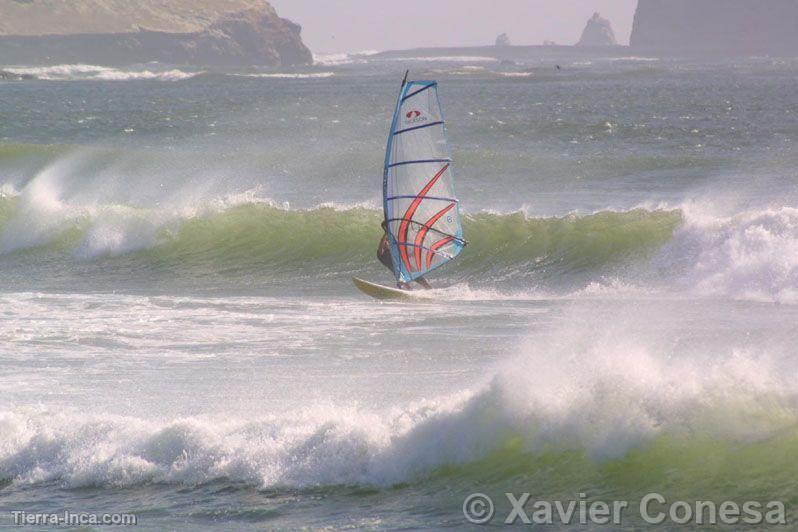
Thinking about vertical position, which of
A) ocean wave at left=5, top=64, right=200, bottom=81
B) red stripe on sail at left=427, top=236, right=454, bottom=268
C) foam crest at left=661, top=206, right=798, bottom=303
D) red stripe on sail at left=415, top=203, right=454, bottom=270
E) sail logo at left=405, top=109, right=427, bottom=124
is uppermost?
ocean wave at left=5, top=64, right=200, bottom=81

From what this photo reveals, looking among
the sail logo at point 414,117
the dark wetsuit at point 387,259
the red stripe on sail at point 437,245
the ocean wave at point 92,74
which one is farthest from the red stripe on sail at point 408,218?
the ocean wave at point 92,74

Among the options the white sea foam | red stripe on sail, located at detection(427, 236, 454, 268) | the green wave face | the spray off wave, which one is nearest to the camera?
the white sea foam

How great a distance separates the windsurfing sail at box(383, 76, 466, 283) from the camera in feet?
55.3

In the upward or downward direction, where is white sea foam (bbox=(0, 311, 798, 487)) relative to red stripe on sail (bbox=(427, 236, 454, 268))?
downward

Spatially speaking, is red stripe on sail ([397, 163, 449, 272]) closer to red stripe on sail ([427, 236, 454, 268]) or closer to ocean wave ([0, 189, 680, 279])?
red stripe on sail ([427, 236, 454, 268])

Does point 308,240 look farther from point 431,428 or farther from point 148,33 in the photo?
point 148,33

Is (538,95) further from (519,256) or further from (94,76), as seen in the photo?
(94,76)

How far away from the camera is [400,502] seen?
30.9 ft

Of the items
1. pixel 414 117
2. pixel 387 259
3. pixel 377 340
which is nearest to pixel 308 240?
pixel 387 259

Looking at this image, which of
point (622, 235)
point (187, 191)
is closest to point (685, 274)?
point (622, 235)

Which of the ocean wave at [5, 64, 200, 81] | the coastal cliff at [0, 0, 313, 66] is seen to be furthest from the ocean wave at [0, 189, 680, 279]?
the coastal cliff at [0, 0, 313, 66]

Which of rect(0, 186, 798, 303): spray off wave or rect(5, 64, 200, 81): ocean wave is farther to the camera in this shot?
rect(5, 64, 200, 81): ocean wave

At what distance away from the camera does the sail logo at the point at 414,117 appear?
1688 cm

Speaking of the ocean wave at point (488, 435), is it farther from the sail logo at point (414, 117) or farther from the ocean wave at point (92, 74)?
the ocean wave at point (92, 74)
